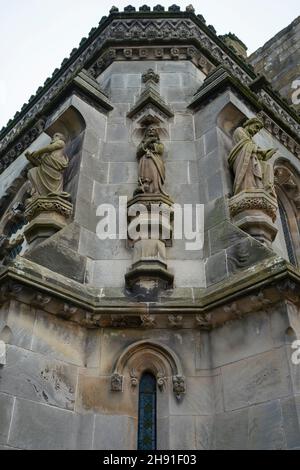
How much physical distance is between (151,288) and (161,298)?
19cm

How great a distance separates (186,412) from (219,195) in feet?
10.3

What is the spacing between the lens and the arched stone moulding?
5160mm

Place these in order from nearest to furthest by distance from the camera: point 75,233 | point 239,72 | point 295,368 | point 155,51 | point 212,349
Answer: point 295,368 → point 212,349 → point 75,233 → point 155,51 → point 239,72

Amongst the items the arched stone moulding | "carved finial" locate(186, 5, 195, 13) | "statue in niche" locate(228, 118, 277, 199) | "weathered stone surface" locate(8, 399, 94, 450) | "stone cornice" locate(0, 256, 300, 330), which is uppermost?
"carved finial" locate(186, 5, 195, 13)

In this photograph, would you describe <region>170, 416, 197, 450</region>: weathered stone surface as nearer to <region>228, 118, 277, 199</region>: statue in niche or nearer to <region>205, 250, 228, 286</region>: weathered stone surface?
<region>205, 250, 228, 286</region>: weathered stone surface

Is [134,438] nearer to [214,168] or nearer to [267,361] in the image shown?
[267,361]

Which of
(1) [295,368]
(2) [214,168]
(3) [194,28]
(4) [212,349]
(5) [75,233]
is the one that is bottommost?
(1) [295,368]

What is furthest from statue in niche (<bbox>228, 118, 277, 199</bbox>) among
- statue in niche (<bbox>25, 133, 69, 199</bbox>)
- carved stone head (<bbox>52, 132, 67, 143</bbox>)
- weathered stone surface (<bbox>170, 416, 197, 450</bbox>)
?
weathered stone surface (<bbox>170, 416, 197, 450</bbox>)

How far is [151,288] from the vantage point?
19.0ft

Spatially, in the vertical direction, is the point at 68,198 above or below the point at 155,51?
below

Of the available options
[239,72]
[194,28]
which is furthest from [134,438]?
[239,72]

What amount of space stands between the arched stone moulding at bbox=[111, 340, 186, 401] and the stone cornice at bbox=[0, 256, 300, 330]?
31 cm

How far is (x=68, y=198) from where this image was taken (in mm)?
6801

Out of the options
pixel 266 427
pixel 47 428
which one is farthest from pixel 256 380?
pixel 47 428
